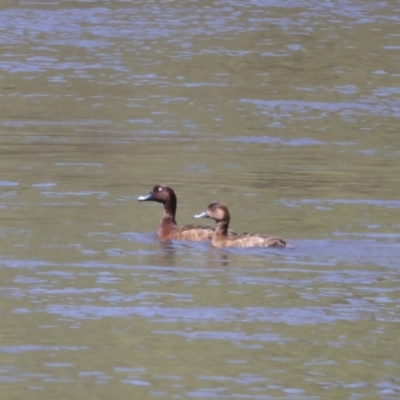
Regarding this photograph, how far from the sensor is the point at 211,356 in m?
10.2

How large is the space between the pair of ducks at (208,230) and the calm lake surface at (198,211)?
0.13m

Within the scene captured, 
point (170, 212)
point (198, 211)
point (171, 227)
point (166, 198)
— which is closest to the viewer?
point (171, 227)

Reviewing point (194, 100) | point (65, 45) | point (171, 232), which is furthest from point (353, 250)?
point (65, 45)

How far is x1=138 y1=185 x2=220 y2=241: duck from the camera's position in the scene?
14.8 metres

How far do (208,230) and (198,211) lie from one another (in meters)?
1.25

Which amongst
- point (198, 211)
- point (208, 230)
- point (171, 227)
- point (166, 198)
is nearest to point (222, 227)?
point (208, 230)

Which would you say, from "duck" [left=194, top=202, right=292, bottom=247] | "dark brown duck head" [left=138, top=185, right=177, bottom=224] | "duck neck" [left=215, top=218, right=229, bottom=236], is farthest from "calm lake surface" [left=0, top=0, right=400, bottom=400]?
"dark brown duck head" [left=138, top=185, right=177, bottom=224]

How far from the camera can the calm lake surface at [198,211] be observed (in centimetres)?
1009

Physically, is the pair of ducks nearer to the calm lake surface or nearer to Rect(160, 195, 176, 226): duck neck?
Rect(160, 195, 176, 226): duck neck

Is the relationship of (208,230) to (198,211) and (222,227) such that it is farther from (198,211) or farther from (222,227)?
(198,211)

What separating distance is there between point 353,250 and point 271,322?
2.52 metres

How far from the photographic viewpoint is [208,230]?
14.7 meters

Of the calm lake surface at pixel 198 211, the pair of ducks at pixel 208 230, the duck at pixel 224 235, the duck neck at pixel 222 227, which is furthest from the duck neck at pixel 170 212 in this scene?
the duck neck at pixel 222 227

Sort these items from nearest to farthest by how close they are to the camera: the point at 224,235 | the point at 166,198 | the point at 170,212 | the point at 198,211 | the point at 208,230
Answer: the point at 224,235
the point at 208,230
the point at 166,198
the point at 170,212
the point at 198,211
